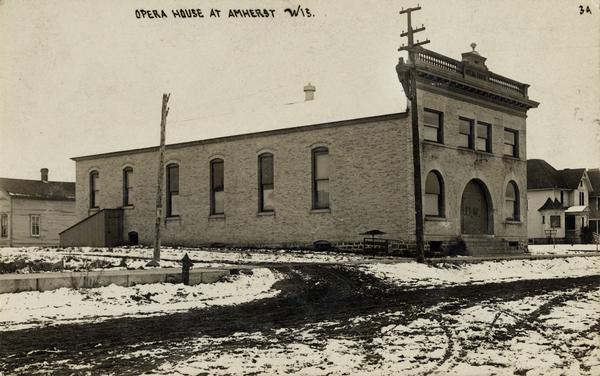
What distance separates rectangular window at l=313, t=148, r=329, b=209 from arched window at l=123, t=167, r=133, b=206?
11.5m

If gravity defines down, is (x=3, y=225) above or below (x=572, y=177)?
below

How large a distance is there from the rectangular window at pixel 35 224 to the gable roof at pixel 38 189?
1.31 m

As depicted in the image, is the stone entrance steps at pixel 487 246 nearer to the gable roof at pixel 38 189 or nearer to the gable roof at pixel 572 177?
the gable roof at pixel 572 177

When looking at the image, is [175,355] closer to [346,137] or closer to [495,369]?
[495,369]

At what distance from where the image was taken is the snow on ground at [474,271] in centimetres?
1734

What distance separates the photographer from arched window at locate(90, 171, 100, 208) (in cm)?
3625

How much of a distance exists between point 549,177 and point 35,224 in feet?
129

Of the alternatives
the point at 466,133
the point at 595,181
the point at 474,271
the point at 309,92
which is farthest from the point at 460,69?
the point at 595,181

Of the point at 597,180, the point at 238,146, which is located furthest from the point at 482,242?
the point at 597,180

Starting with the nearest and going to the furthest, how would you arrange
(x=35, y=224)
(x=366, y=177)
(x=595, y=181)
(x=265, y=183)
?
(x=366, y=177) → (x=265, y=183) → (x=35, y=224) → (x=595, y=181)

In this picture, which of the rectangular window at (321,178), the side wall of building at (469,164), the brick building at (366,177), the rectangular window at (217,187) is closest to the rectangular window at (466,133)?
the brick building at (366,177)

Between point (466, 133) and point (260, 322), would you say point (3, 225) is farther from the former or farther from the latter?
point (260, 322)

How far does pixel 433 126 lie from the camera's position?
25969 millimetres

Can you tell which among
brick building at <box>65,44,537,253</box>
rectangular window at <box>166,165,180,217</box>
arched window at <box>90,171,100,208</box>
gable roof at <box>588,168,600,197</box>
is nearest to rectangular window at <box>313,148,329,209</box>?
brick building at <box>65,44,537,253</box>
